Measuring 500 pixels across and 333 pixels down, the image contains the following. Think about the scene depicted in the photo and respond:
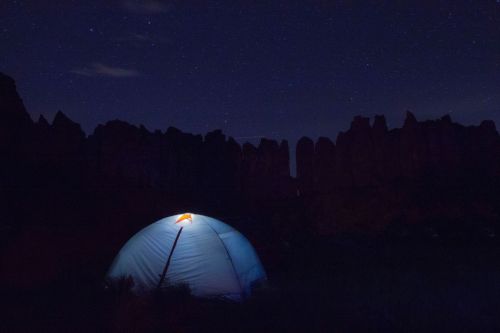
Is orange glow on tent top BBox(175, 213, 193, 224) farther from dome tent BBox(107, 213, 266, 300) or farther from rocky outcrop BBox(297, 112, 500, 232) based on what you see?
rocky outcrop BBox(297, 112, 500, 232)

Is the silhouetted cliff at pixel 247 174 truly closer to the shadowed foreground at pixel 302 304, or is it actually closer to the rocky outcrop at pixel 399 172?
the rocky outcrop at pixel 399 172

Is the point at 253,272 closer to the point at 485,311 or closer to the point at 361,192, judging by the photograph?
the point at 485,311

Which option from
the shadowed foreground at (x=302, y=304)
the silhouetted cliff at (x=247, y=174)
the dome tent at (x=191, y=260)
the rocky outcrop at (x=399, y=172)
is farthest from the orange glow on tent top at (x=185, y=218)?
the rocky outcrop at (x=399, y=172)

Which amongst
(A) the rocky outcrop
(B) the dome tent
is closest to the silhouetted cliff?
(A) the rocky outcrop

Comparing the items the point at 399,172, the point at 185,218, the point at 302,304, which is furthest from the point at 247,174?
the point at 302,304

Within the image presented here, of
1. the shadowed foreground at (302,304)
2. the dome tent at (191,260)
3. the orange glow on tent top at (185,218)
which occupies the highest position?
the orange glow on tent top at (185,218)

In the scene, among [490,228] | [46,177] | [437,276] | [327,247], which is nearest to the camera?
[437,276]

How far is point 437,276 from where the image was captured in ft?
42.9

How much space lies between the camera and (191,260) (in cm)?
996

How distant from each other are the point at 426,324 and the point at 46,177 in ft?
106

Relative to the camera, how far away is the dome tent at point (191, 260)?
31.7 feet

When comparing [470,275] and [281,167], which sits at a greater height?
[281,167]

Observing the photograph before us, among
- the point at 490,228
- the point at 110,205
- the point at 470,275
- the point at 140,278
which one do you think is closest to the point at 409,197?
the point at 490,228

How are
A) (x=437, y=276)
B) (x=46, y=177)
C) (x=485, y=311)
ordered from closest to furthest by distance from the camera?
(x=485, y=311) < (x=437, y=276) < (x=46, y=177)
